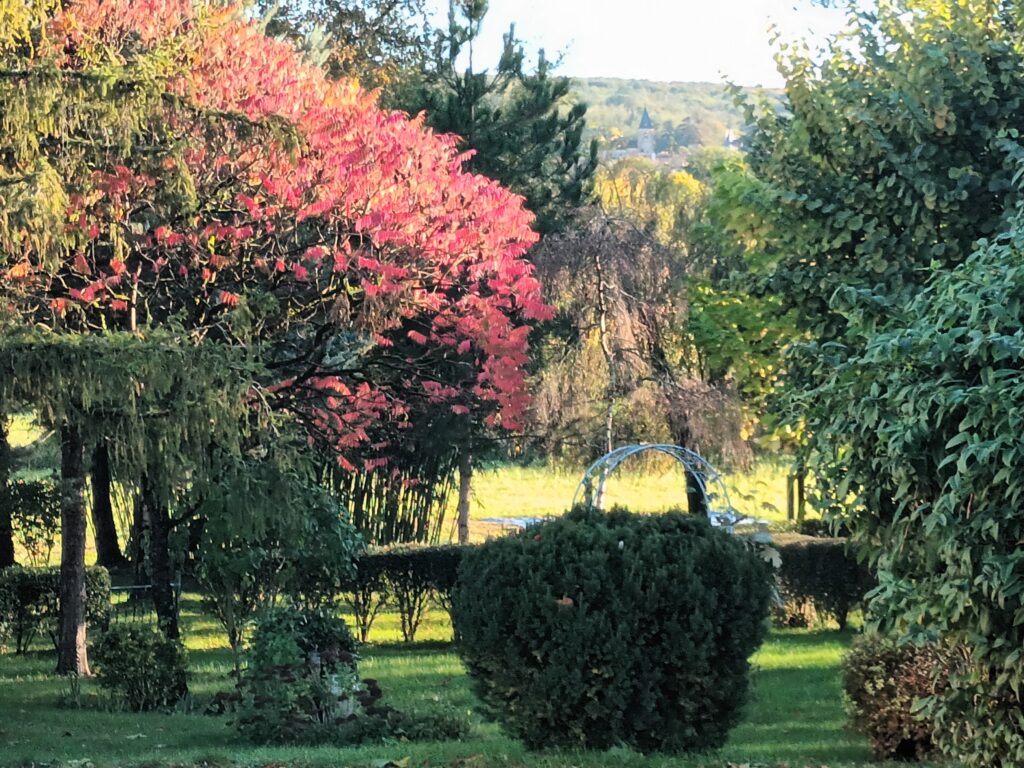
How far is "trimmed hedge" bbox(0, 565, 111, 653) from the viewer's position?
1302cm

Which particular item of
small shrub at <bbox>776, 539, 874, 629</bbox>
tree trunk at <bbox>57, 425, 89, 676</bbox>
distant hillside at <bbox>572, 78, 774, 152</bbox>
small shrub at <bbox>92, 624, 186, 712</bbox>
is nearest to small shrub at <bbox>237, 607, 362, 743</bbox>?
small shrub at <bbox>92, 624, 186, 712</bbox>

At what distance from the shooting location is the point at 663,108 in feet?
518

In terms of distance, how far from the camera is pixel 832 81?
26.1ft

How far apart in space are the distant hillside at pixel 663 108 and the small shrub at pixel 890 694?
400 feet

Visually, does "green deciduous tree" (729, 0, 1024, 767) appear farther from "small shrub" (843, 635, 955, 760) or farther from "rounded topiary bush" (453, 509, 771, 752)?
"small shrub" (843, 635, 955, 760)

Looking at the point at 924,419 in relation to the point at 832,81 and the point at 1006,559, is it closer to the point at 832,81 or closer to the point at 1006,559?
the point at 1006,559

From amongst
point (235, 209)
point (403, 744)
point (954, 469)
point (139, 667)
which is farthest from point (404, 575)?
point (954, 469)

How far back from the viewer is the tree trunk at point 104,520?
690 inches

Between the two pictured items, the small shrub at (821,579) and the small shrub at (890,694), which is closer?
the small shrub at (890,694)

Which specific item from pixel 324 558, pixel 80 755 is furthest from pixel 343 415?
pixel 80 755

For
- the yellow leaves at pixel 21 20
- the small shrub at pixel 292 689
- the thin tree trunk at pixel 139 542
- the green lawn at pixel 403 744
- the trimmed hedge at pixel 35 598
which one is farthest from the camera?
the thin tree trunk at pixel 139 542

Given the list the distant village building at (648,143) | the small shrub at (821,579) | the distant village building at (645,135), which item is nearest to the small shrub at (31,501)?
the small shrub at (821,579)

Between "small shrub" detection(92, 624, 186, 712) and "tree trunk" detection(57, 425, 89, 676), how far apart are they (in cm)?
98

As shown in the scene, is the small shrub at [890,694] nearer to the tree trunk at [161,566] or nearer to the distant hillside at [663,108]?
the tree trunk at [161,566]
